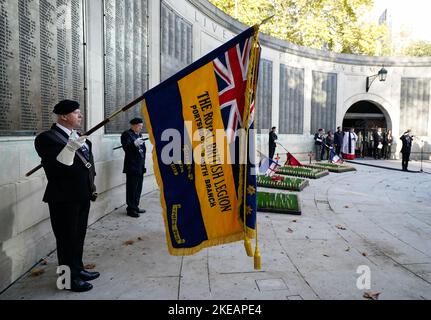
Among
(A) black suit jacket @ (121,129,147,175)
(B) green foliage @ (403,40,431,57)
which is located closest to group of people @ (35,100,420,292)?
(A) black suit jacket @ (121,129,147,175)

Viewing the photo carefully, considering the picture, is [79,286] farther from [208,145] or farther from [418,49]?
[418,49]

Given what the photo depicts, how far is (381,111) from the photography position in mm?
19953

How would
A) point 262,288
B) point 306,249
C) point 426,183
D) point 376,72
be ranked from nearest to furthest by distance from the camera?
1. point 262,288
2. point 306,249
3. point 426,183
4. point 376,72

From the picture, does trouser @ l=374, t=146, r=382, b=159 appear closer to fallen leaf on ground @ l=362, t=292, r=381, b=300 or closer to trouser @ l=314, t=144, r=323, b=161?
trouser @ l=314, t=144, r=323, b=161

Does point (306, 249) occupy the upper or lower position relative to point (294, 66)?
lower

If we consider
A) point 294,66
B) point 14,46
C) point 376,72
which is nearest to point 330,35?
point 376,72

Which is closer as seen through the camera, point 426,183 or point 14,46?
point 14,46

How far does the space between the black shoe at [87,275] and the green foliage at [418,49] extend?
45.9 meters

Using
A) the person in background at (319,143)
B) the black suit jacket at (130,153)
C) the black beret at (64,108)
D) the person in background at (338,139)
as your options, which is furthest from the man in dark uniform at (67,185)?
the person in background at (338,139)

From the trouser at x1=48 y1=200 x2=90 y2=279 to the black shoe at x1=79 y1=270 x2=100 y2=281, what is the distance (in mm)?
63

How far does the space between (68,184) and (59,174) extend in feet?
0.42

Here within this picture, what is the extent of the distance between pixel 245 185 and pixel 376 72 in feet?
63.7
